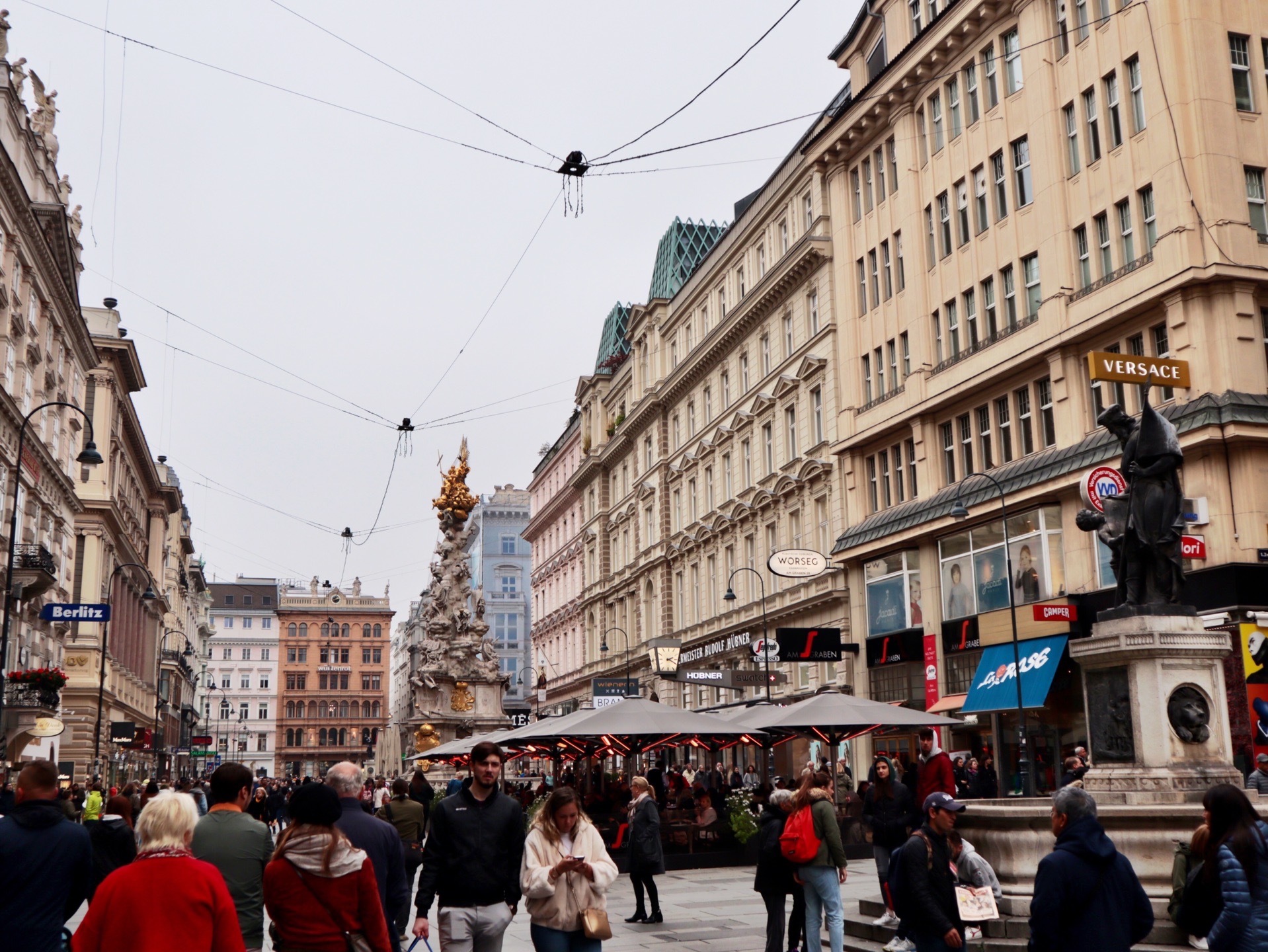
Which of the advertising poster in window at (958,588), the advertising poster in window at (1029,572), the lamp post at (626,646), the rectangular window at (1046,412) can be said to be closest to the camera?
the advertising poster in window at (1029,572)

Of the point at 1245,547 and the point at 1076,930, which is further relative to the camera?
the point at 1245,547

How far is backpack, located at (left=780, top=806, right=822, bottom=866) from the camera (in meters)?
11.7

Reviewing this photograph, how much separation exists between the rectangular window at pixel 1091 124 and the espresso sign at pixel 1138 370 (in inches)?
243

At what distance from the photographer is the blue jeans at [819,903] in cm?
1190

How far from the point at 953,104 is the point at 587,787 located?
832 inches

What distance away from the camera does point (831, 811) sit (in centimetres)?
1193

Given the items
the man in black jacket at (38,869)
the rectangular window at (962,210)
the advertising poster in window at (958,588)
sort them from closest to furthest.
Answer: the man in black jacket at (38,869), the advertising poster in window at (958,588), the rectangular window at (962,210)

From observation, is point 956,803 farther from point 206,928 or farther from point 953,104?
point 953,104

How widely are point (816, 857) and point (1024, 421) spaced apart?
22936mm

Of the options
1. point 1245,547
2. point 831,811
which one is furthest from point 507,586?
point 831,811

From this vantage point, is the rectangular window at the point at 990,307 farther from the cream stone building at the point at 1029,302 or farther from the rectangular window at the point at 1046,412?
the rectangular window at the point at 1046,412

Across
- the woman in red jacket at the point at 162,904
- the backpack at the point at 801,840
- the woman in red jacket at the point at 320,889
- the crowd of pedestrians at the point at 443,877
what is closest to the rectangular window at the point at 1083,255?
the backpack at the point at 801,840

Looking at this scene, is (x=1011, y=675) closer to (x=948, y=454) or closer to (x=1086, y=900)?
(x=948, y=454)

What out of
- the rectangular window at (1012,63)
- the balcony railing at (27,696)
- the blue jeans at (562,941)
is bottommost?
the blue jeans at (562,941)
